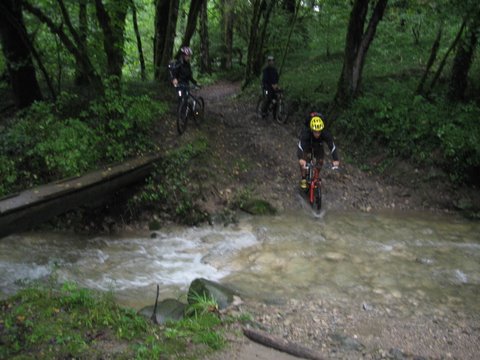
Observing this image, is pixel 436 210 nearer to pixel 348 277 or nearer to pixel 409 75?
pixel 348 277

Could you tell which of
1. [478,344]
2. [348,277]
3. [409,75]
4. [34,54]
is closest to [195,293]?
[348,277]

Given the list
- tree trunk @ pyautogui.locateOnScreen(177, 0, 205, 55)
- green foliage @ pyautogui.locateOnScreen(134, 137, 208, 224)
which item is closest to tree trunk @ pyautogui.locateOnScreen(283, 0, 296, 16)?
tree trunk @ pyautogui.locateOnScreen(177, 0, 205, 55)

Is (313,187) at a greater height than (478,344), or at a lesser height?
greater

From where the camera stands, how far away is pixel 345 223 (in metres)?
10.4

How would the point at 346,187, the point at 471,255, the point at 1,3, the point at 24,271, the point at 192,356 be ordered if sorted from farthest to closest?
the point at 346,187, the point at 1,3, the point at 471,255, the point at 24,271, the point at 192,356

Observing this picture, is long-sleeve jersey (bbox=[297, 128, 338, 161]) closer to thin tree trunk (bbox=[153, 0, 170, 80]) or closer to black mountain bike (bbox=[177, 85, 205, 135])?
black mountain bike (bbox=[177, 85, 205, 135])

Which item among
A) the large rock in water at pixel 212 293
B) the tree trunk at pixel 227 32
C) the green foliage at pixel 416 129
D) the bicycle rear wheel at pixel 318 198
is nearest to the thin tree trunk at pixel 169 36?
the green foliage at pixel 416 129

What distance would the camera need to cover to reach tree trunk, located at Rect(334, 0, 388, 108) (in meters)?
14.3

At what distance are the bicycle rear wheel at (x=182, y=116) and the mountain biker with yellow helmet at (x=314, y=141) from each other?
3558 mm

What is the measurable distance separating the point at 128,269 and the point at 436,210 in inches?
307

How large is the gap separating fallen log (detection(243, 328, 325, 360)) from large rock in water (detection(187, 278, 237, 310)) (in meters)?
0.93

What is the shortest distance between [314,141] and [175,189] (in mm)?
3476

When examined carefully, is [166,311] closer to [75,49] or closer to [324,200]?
[324,200]

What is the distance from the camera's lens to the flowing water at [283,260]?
23.2 ft
